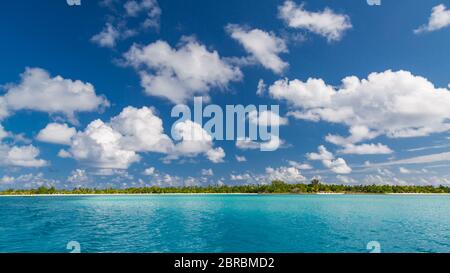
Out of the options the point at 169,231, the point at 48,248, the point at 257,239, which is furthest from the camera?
the point at 169,231
